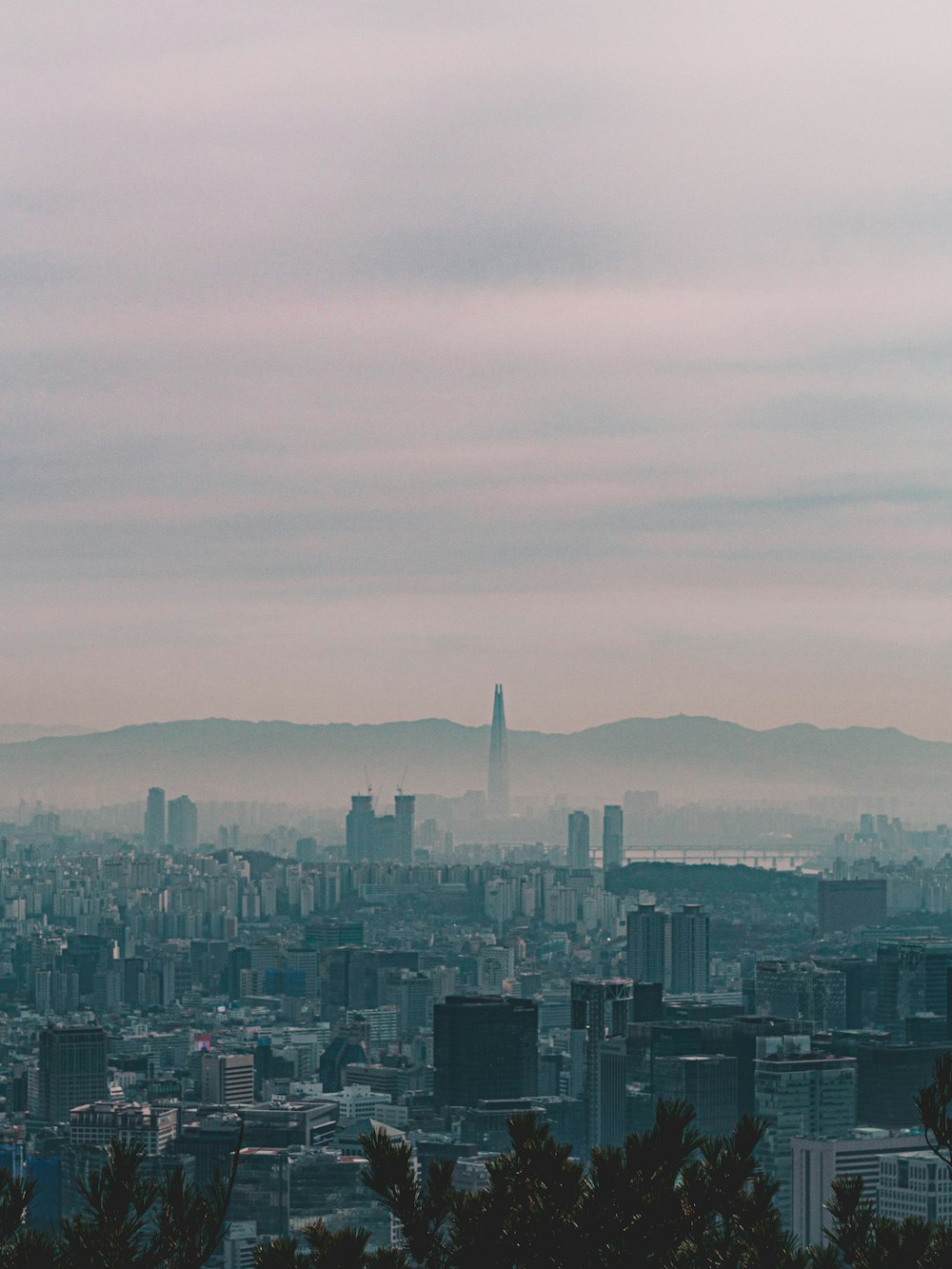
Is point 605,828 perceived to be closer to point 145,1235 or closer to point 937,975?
point 937,975

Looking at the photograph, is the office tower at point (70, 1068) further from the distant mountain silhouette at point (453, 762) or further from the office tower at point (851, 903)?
the distant mountain silhouette at point (453, 762)

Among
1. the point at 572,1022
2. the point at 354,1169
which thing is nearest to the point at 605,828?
the point at 572,1022

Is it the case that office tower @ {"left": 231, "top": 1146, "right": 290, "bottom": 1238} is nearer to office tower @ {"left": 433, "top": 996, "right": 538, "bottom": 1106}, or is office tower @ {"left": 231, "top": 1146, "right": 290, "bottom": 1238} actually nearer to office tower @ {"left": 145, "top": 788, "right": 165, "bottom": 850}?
office tower @ {"left": 433, "top": 996, "right": 538, "bottom": 1106}

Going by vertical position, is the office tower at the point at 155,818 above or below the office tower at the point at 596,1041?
above

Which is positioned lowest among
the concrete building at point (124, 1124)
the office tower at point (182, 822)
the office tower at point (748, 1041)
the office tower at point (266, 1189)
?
the office tower at point (266, 1189)

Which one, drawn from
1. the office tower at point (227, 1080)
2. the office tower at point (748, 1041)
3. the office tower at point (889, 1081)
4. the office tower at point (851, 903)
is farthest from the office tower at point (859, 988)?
the office tower at point (851, 903)

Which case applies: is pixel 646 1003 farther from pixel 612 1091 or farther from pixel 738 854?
pixel 738 854

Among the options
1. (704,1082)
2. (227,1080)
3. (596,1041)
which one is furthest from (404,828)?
(704,1082)
